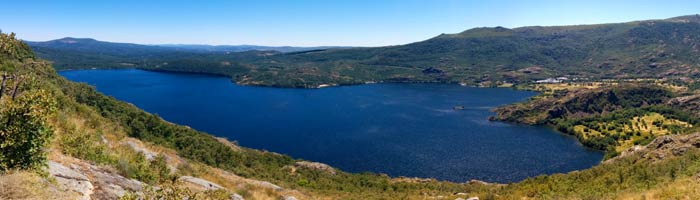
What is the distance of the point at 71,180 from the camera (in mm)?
15383

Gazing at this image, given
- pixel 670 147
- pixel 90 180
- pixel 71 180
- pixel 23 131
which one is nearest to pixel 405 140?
pixel 670 147

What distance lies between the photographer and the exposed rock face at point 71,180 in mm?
14813

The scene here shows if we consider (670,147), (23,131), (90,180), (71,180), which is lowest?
(670,147)

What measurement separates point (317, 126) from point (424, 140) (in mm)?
44753

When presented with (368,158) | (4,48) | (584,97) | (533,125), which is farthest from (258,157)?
(584,97)

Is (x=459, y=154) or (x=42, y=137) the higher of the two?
(x=42, y=137)

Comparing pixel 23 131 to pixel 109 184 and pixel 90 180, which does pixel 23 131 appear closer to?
pixel 90 180

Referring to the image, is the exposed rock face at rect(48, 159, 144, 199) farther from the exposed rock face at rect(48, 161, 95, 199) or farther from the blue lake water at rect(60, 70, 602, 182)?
the blue lake water at rect(60, 70, 602, 182)

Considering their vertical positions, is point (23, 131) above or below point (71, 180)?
above

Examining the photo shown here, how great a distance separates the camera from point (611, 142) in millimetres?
134125

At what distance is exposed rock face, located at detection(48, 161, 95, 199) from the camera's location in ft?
48.6

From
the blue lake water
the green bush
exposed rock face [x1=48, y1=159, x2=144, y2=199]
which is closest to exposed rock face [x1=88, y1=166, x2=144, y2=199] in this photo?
exposed rock face [x1=48, y1=159, x2=144, y2=199]

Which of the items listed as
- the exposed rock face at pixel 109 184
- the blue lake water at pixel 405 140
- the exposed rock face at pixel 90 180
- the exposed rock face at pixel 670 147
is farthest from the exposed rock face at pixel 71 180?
the blue lake water at pixel 405 140

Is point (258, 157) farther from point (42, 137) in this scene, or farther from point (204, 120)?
point (204, 120)
